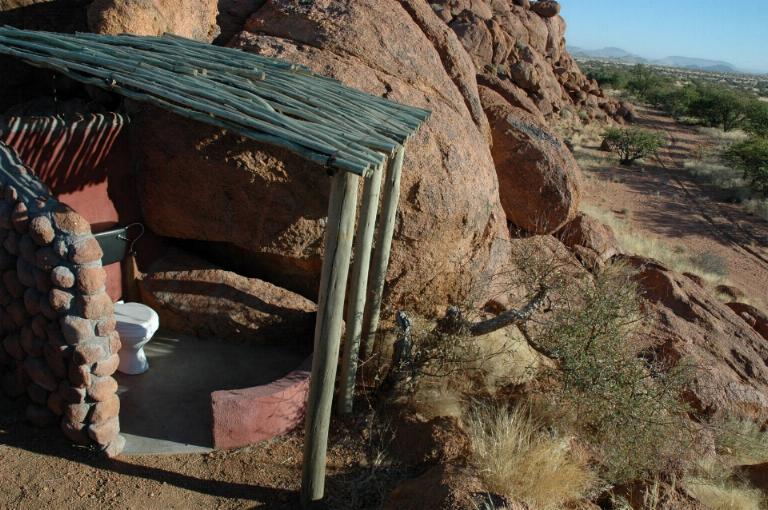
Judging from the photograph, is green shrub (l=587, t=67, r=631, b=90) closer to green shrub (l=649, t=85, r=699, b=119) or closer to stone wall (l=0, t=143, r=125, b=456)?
green shrub (l=649, t=85, r=699, b=119)

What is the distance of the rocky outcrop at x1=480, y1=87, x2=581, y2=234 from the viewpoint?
334 inches

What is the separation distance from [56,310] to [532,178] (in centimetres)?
625

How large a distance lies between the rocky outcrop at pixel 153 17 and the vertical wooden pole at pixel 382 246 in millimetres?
2630

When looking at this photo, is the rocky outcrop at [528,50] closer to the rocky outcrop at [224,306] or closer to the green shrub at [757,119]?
the green shrub at [757,119]

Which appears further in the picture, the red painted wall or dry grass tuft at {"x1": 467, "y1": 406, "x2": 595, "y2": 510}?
the red painted wall

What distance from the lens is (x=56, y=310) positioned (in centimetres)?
373

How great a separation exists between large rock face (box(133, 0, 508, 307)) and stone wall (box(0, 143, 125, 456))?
1.38 meters

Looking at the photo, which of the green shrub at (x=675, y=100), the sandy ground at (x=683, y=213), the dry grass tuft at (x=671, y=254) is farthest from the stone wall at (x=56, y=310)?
the green shrub at (x=675, y=100)

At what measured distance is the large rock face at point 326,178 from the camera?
5.15 metres

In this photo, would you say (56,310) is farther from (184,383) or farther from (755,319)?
(755,319)

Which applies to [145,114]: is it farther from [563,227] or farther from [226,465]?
[563,227]

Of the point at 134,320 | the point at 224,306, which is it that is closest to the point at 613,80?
the point at 224,306

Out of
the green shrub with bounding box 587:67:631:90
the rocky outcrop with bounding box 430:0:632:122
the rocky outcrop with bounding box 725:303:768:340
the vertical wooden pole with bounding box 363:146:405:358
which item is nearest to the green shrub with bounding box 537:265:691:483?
the vertical wooden pole with bounding box 363:146:405:358

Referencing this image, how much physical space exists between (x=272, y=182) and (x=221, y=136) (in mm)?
532
